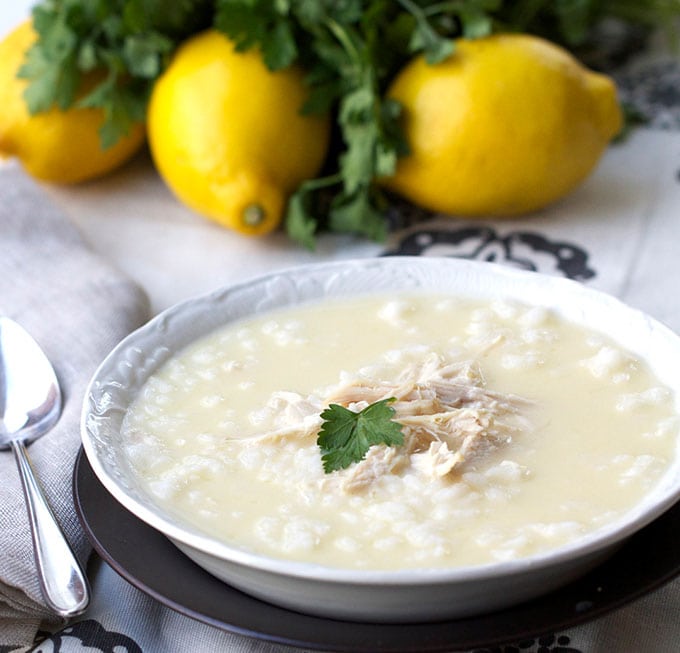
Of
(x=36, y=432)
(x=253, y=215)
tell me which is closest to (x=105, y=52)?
(x=253, y=215)

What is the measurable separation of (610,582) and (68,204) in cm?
157

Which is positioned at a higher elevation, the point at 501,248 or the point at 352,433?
the point at 352,433

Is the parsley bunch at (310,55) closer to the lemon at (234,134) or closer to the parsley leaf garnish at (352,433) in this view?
the lemon at (234,134)

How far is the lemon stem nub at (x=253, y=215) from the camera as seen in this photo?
1.99m

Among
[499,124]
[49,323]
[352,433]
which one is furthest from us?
[499,124]

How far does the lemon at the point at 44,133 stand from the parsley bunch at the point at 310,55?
4cm

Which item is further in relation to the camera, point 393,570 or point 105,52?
point 105,52

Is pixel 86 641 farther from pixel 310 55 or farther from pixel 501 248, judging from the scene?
pixel 310 55

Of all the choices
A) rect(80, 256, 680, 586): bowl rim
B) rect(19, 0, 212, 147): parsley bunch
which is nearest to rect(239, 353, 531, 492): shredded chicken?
rect(80, 256, 680, 586): bowl rim

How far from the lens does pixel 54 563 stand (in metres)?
1.21

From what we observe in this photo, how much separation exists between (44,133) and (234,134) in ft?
1.48

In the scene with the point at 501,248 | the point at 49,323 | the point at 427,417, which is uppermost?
the point at 427,417

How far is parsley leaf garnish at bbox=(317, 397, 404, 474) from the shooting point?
113 cm

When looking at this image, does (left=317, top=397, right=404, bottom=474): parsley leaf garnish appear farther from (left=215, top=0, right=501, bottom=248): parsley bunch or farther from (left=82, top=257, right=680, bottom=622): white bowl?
(left=215, top=0, right=501, bottom=248): parsley bunch
